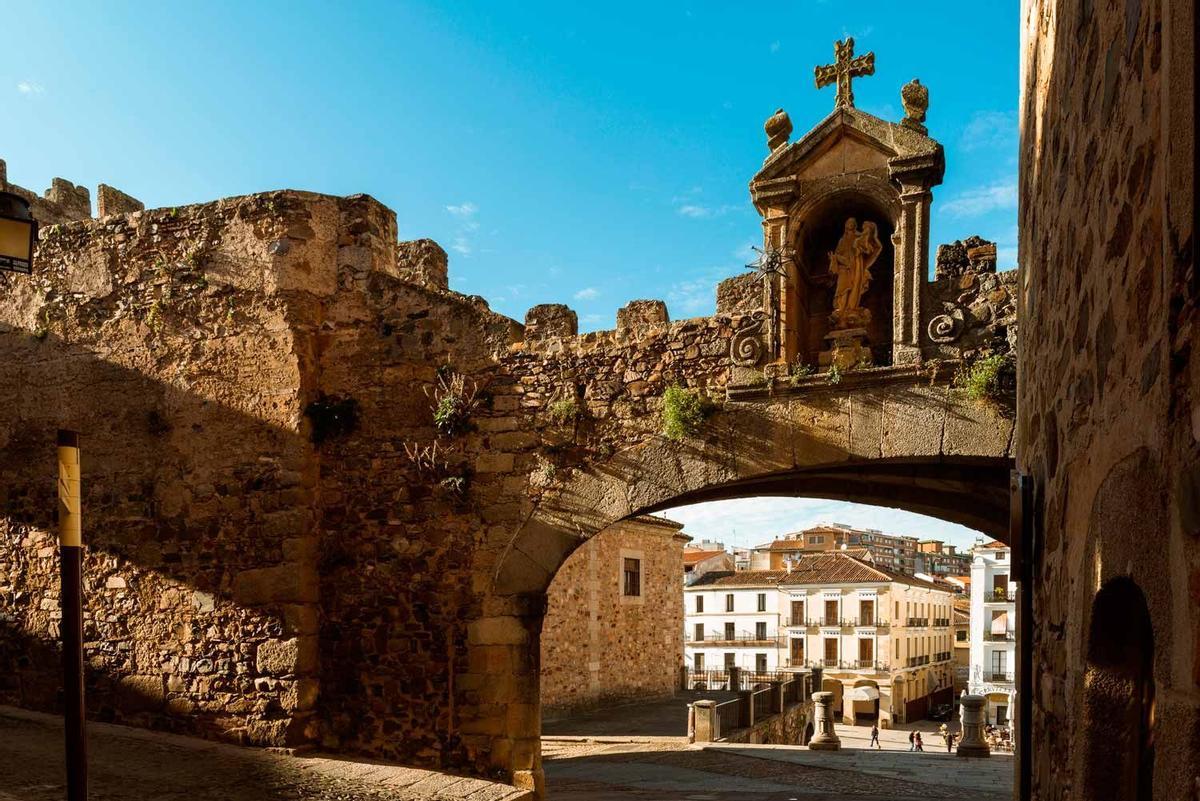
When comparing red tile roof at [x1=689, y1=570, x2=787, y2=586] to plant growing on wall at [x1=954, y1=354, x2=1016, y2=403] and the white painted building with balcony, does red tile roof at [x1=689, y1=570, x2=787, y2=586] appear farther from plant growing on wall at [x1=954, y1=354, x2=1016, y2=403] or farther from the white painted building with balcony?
plant growing on wall at [x1=954, y1=354, x2=1016, y2=403]

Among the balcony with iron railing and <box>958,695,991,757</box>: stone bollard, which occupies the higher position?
<box>958,695,991,757</box>: stone bollard

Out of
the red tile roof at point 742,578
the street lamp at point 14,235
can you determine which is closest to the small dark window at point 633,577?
the street lamp at point 14,235

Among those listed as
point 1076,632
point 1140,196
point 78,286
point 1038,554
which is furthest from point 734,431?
point 78,286

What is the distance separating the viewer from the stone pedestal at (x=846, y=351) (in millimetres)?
6840

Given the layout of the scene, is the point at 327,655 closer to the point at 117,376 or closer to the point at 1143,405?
the point at 117,376

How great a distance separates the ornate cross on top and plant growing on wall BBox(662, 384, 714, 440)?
2.37 metres

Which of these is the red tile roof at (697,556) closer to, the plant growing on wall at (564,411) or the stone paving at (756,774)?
the stone paving at (756,774)

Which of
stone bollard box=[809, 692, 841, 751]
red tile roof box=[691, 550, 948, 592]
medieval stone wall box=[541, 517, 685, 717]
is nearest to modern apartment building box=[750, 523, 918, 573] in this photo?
red tile roof box=[691, 550, 948, 592]

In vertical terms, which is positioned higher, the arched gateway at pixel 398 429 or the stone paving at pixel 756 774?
the arched gateway at pixel 398 429

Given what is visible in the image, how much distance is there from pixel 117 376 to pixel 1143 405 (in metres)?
8.45

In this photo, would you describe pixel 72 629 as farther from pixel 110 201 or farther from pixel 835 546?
pixel 835 546

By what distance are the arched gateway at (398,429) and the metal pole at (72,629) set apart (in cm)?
349

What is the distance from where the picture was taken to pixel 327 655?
309 inches

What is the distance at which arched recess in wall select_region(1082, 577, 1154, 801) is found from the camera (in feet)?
7.11
